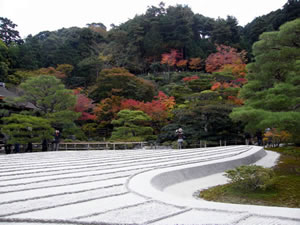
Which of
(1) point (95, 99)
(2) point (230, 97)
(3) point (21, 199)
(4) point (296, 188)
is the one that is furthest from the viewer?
(1) point (95, 99)

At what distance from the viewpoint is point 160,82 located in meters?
32.7

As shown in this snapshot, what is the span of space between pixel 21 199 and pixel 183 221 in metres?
2.23

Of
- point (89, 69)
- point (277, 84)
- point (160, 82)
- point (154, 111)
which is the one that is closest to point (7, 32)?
point (89, 69)

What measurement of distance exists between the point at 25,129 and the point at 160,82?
21464 millimetres

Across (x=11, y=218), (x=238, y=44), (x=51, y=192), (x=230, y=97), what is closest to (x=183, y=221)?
(x=11, y=218)

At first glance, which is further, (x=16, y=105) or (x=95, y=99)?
(x=95, y=99)

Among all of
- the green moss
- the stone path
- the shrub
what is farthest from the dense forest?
the stone path

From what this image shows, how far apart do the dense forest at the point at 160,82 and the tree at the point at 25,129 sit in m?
0.05

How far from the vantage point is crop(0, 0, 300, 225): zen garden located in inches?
264

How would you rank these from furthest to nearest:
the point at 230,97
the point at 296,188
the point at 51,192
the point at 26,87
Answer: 1. the point at 230,97
2. the point at 26,87
3. the point at 296,188
4. the point at 51,192

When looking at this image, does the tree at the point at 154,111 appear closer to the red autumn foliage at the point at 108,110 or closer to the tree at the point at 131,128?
the red autumn foliage at the point at 108,110

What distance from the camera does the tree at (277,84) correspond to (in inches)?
251

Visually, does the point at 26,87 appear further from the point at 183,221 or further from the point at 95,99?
the point at 183,221

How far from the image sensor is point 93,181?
461 centimetres
